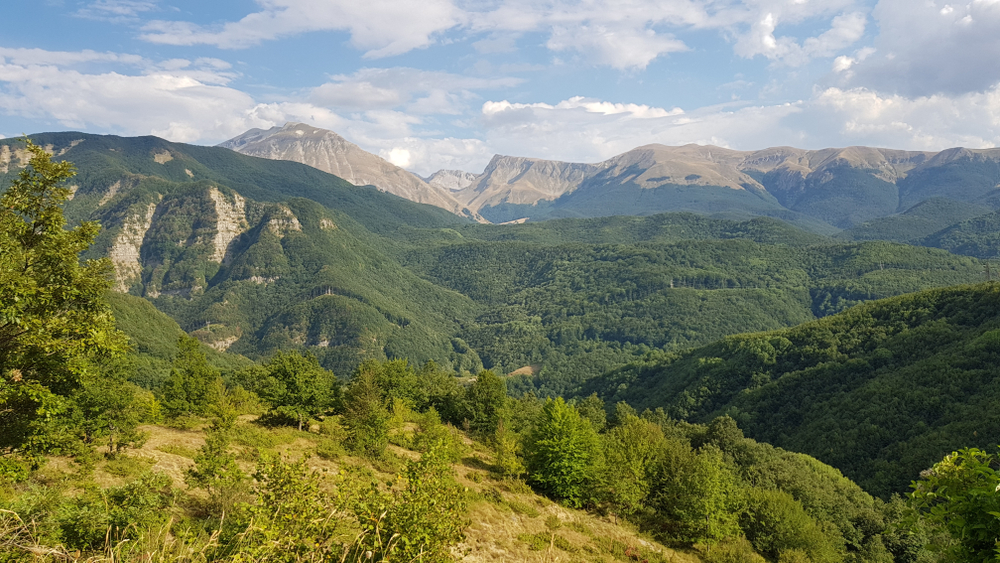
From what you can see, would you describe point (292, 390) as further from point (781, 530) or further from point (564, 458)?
point (781, 530)

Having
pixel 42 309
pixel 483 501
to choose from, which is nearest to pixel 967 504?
pixel 42 309

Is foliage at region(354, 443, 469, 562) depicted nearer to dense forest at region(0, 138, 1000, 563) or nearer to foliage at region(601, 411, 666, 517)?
dense forest at region(0, 138, 1000, 563)

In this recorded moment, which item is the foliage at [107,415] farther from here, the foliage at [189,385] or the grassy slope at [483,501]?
the foliage at [189,385]

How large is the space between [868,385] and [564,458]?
121250 mm

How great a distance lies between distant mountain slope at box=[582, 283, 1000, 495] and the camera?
98812mm

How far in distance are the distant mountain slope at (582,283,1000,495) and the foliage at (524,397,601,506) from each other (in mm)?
80861

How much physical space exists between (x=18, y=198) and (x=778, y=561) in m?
57.2

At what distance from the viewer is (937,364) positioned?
117 meters

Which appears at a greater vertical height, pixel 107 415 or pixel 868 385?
pixel 107 415

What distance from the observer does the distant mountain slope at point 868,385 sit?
98812 millimetres

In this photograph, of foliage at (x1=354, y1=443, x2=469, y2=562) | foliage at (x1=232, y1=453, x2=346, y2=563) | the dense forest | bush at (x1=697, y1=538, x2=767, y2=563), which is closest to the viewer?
foliage at (x1=232, y1=453, x2=346, y2=563)

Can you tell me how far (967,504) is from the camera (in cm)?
1014

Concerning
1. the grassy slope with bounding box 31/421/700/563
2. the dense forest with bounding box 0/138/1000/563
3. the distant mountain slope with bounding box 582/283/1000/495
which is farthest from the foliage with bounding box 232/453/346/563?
the distant mountain slope with bounding box 582/283/1000/495

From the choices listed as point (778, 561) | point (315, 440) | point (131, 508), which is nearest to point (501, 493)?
point (315, 440)
